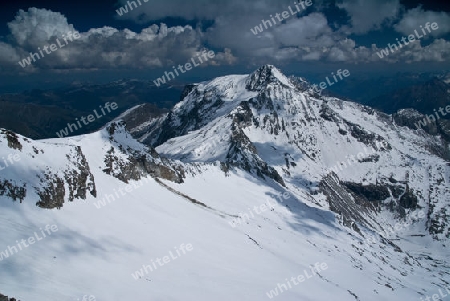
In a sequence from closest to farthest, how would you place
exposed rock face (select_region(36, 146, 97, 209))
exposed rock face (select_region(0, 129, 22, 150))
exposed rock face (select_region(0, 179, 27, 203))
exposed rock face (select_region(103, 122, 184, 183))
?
exposed rock face (select_region(0, 179, 27, 203)) → exposed rock face (select_region(36, 146, 97, 209)) → exposed rock face (select_region(0, 129, 22, 150)) → exposed rock face (select_region(103, 122, 184, 183))

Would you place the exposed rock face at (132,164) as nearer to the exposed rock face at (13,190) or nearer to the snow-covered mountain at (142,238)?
the snow-covered mountain at (142,238)

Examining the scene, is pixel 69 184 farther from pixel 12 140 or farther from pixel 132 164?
pixel 132 164

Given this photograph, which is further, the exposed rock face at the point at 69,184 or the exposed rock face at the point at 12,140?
the exposed rock face at the point at 12,140

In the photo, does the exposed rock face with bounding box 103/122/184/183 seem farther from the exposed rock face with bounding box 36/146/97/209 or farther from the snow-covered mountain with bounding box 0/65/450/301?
the exposed rock face with bounding box 36/146/97/209

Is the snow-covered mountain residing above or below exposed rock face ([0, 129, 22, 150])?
below

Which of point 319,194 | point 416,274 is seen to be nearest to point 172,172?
point 416,274

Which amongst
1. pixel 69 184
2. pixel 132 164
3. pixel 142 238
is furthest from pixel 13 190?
pixel 132 164

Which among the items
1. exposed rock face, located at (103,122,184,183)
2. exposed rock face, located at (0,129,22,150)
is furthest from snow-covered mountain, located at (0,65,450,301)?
exposed rock face, located at (103,122,184,183)

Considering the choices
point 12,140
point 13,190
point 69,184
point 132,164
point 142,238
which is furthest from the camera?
→ point 132,164

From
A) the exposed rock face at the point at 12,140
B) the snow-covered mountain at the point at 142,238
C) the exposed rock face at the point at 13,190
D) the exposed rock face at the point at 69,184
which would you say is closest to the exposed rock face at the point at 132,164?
the snow-covered mountain at the point at 142,238

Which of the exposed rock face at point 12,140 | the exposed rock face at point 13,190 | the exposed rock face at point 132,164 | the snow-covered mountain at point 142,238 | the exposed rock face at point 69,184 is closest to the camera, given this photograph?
the snow-covered mountain at point 142,238

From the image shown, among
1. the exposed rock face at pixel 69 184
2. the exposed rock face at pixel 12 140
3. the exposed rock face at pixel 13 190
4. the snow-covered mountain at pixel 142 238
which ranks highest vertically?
the exposed rock face at pixel 12 140

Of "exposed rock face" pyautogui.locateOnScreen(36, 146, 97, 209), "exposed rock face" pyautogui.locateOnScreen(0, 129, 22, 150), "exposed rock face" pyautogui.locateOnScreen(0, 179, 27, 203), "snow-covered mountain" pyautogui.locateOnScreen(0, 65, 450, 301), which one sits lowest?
"snow-covered mountain" pyautogui.locateOnScreen(0, 65, 450, 301)

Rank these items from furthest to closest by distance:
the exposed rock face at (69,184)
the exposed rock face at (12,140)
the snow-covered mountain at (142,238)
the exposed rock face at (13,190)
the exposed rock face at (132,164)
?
the exposed rock face at (132,164) < the exposed rock face at (12,140) < the exposed rock face at (69,184) < the exposed rock face at (13,190) < the snow-covered mountain at (142,238)
